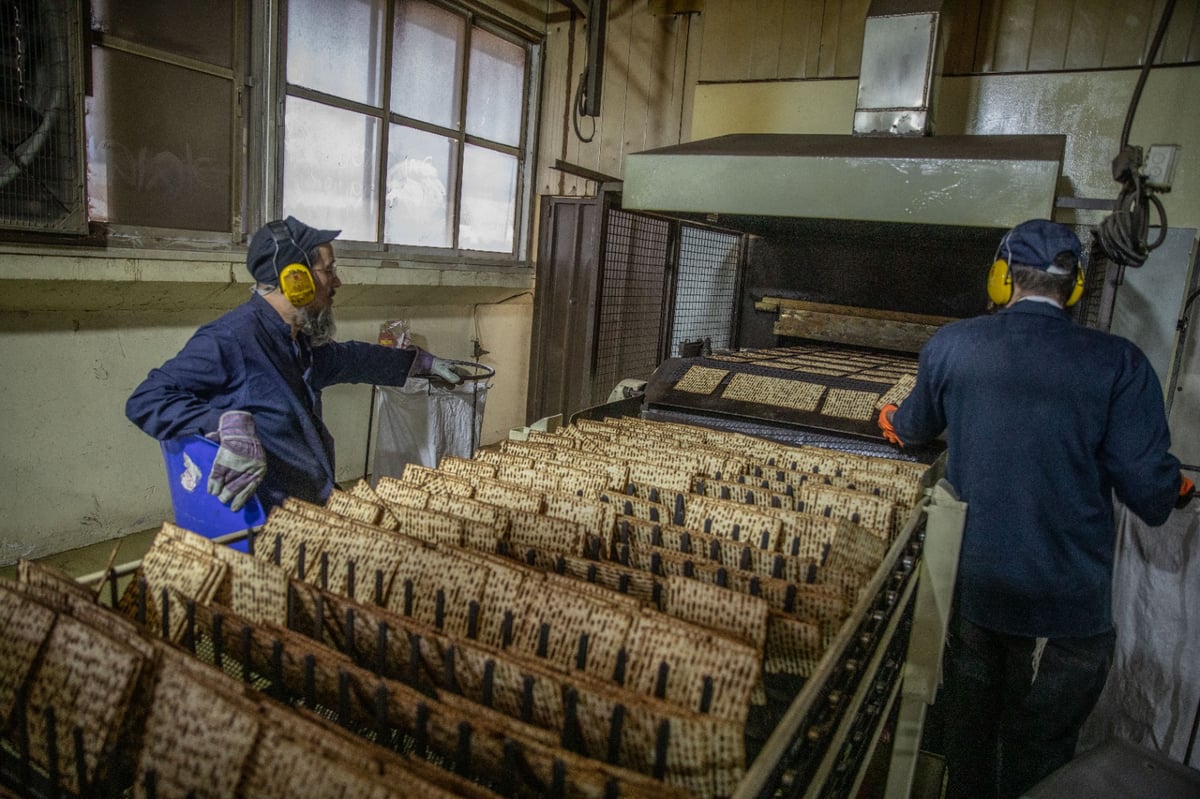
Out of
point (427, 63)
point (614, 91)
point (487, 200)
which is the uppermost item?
point (614, 91)

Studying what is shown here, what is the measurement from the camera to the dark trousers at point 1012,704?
2.03 m

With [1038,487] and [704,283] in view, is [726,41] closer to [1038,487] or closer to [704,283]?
[704,283]

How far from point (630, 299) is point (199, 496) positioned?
12.9 ft

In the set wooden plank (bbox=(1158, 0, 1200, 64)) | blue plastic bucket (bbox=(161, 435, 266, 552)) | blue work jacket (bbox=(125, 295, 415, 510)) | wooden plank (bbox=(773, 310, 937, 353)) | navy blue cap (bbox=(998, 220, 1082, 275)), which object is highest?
wooden plank (bbox=(1158, 0, 1200, 64))

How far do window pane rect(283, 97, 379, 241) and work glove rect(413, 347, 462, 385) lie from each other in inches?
73.5

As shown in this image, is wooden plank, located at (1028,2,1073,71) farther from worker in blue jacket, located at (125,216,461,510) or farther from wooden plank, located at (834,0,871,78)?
worker in blue jacket, located at (125,216,461,510)

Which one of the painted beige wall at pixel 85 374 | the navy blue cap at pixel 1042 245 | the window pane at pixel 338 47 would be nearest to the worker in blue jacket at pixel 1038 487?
the navy blue cap at pixel 1042 245

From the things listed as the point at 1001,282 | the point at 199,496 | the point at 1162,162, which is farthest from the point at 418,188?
the point at 1162,162

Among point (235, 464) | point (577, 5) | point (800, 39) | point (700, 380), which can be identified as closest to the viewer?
point (235, 464)

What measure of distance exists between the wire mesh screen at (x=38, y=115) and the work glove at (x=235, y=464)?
6.22ft

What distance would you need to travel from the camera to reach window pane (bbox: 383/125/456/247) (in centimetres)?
499

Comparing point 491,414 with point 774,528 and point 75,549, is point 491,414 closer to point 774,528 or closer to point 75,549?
point 75,549

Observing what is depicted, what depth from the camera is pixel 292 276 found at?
2.32 metres

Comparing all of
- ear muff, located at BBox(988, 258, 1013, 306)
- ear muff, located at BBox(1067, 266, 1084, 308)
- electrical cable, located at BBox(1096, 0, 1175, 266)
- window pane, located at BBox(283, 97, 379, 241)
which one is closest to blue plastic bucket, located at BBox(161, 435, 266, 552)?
ear muff, located at BBox(988, 258, 1013, 306)
